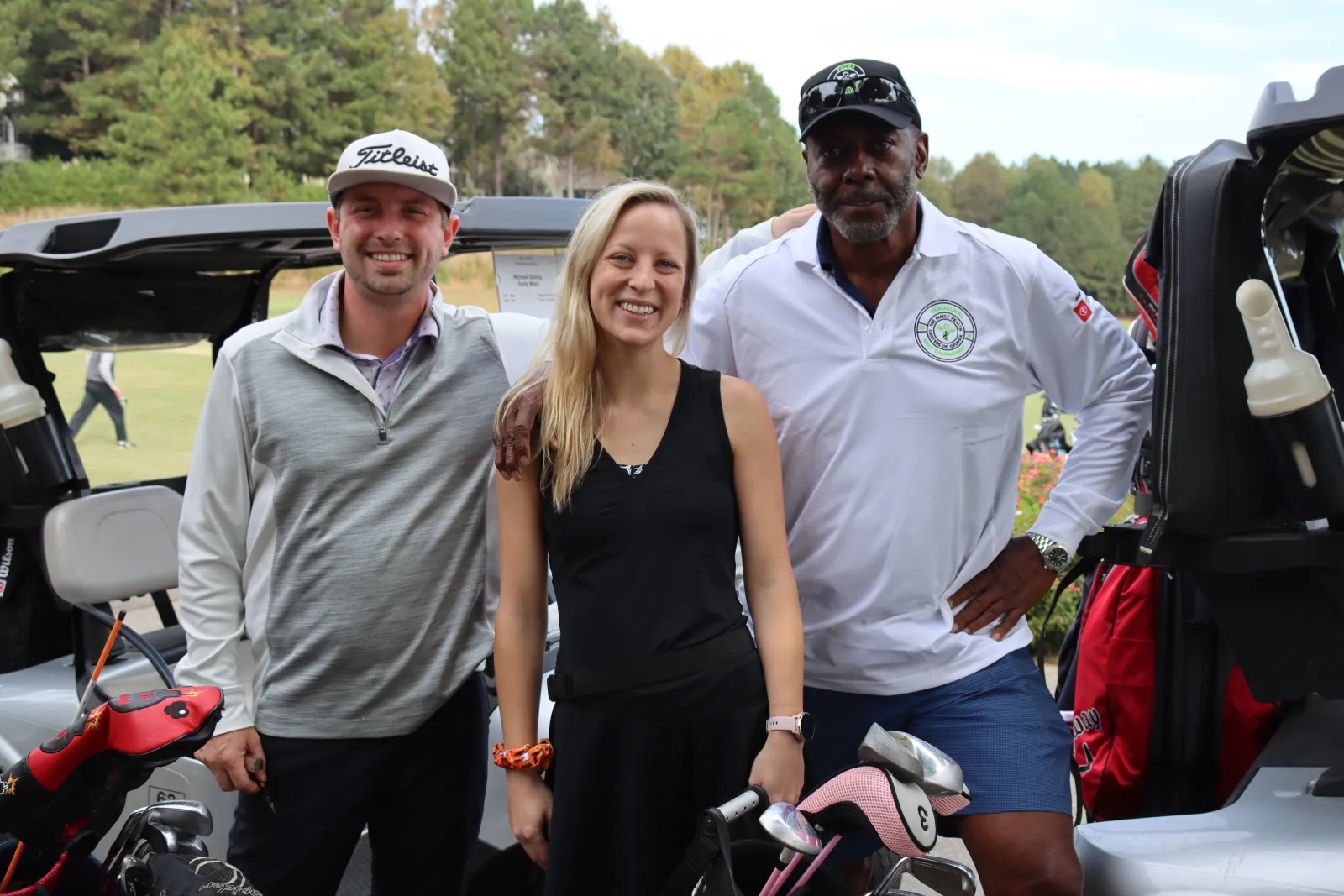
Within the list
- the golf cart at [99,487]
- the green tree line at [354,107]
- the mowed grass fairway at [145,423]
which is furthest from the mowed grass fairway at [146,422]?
the green tree line at [354,107]

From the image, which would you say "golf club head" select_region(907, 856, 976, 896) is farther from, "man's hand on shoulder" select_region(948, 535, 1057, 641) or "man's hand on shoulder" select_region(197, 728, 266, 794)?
"man's hand on shoulder" select_region(197, 728, 266, 794)

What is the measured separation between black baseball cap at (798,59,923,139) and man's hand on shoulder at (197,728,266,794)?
1676mm

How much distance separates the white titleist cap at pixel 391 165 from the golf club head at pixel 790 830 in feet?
4.92

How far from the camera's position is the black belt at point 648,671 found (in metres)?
2.10

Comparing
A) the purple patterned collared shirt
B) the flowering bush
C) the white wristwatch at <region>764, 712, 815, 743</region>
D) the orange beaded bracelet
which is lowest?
the flowering bush

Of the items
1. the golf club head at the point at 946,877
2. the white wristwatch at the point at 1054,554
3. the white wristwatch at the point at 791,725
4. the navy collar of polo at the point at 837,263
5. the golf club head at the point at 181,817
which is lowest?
the golf club head at the point at 181,817

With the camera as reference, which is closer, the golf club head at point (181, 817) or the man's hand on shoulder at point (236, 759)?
the golf club head at point (181, 817)

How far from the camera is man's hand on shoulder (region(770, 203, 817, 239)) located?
324 cm

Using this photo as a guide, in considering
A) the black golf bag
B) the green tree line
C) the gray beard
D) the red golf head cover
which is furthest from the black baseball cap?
the green tree line

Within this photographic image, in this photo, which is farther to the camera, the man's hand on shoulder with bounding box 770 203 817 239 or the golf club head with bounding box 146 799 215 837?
the man's hand on shoulder with bounding box 770 203 817 239

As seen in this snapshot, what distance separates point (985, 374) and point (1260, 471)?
2.01 ft

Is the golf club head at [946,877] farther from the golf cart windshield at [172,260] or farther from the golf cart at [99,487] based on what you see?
the golf cart windshield at [172,260]

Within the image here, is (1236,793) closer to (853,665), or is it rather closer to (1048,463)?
(853,665)

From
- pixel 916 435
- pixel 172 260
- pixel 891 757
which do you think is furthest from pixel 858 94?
pixel 172 260
